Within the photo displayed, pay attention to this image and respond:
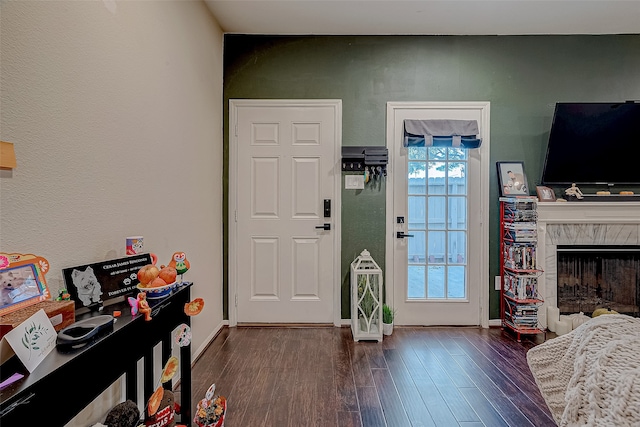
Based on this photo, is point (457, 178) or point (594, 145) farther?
point (457, 178)

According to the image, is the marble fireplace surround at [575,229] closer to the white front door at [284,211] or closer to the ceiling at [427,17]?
the ceiling at [427,17]

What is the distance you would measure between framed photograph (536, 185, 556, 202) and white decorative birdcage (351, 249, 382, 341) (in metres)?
1.73

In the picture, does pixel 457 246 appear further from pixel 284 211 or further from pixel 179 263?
pixel 179 263

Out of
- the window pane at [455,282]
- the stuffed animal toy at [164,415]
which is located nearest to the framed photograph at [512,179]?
the window pane at [455,282]

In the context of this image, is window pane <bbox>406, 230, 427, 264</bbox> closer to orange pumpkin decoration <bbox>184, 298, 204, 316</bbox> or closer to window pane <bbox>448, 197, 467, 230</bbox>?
window pane <bbox>448, 197, 467, 230</bbox>

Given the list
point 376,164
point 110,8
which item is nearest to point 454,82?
point 376,164

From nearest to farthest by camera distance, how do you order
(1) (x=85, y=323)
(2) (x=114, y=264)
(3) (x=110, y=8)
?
(1) (x=85, y=323)
(2) (x=114, y=264)
(3) (x=110, y=8)

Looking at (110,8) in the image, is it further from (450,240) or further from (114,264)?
(450,240)

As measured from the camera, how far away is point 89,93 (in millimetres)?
1395

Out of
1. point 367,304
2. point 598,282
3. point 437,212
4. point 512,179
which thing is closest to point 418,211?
point 437,212

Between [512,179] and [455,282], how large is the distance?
1.14 m

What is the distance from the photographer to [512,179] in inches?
126

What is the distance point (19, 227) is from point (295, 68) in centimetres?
274

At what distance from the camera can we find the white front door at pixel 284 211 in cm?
329
